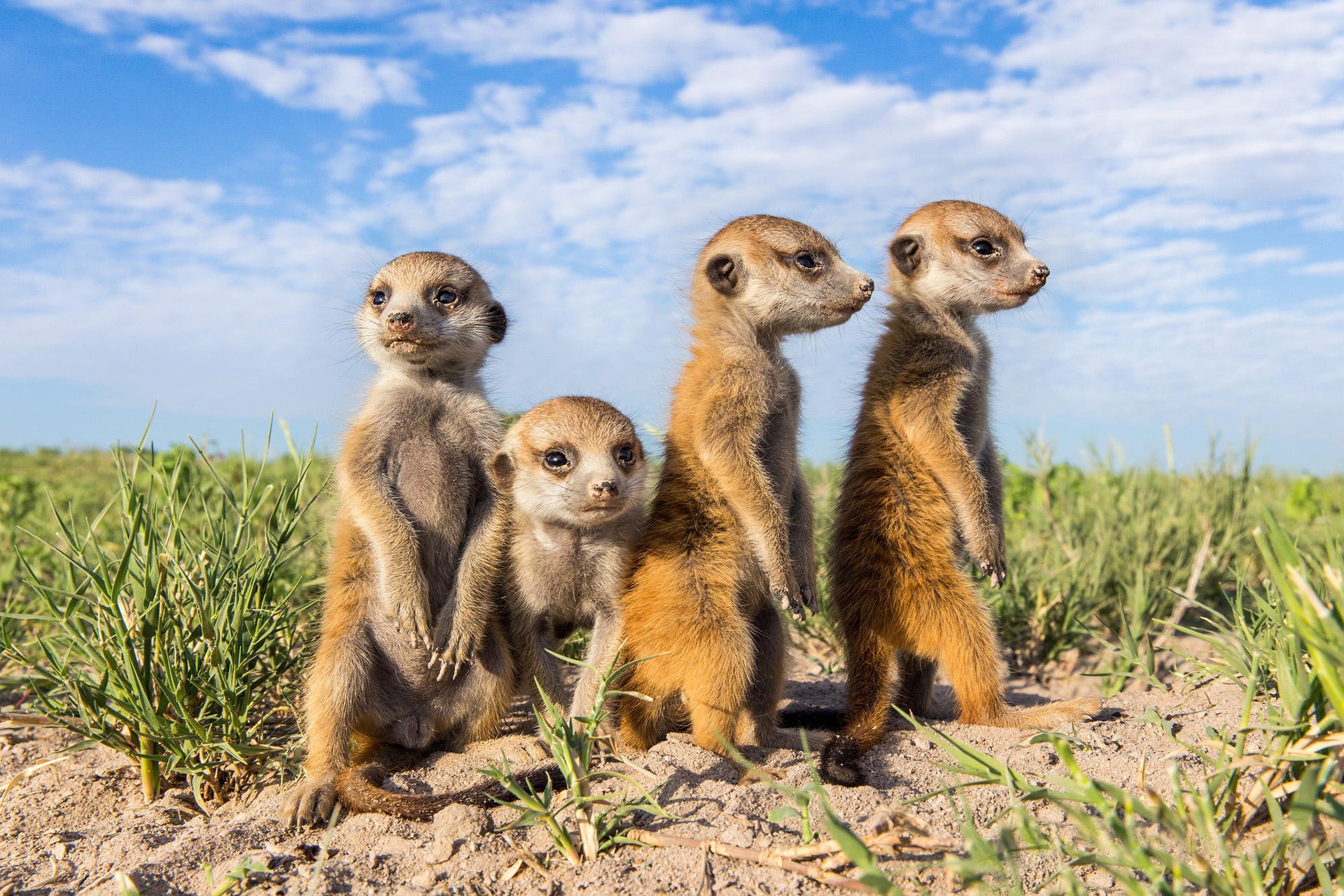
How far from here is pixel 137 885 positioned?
2521mm

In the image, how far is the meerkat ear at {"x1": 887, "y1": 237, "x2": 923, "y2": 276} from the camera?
4285 mm

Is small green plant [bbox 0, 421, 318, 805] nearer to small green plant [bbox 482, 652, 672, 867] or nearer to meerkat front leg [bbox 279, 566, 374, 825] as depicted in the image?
A: meerkat front leg [bbox 279, 566, 374, 825]

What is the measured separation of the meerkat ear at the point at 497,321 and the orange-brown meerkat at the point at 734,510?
0.76 m

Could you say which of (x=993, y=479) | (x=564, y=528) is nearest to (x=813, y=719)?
(x=564, y=528)

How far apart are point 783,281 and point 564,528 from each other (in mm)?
1269

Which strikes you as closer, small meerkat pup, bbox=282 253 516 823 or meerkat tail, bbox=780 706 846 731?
small meerkat pup, bbox=282 253 516 823

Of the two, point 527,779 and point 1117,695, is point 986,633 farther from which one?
point 527,779

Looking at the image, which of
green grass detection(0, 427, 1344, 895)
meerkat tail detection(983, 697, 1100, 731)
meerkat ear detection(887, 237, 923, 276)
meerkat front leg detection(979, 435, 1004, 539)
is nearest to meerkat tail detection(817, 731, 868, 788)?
green grass detection(0, 427, 1344, 895)

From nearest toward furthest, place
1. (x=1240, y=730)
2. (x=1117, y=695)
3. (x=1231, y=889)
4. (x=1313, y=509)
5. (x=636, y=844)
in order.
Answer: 1. (x=1231, y=889)
2. (x=1240, y=730)
3. (x=636, y=844)
4. (x=1117, y=695)
5. (x=1313, y=509)

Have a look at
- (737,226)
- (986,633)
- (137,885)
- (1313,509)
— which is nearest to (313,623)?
(137,885)

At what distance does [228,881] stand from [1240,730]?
2.40 m

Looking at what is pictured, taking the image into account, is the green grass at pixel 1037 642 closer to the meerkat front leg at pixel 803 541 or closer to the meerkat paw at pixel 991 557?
the meerkat paw at pixel 991 557

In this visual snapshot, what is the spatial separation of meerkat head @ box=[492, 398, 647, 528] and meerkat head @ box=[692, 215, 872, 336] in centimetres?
69

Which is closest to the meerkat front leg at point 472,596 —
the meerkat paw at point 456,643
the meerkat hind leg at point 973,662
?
the meerkat paw at point 456,643
